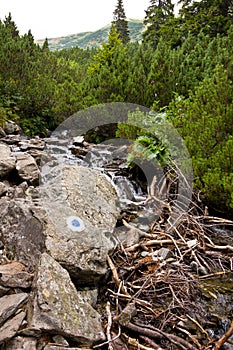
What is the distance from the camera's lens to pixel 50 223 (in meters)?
3.18

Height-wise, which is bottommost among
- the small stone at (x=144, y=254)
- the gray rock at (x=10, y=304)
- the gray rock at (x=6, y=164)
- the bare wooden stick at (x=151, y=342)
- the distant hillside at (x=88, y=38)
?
the bare wooden stick at (x=151, y=342)

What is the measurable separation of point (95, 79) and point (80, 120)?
169 centimetres

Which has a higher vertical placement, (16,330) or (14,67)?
(14,67)

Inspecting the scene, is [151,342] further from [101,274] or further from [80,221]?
[80,221]

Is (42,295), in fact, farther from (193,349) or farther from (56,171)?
(56,171)

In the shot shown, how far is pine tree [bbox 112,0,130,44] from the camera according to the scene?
3269 centimetres

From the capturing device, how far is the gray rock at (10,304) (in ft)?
7.47

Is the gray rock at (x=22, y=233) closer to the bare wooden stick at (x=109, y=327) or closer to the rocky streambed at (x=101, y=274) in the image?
the rocky streambed at (x=101, y=274)

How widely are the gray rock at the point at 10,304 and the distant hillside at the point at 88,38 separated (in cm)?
10176

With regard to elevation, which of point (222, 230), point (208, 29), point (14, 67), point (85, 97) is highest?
point (208, 29)

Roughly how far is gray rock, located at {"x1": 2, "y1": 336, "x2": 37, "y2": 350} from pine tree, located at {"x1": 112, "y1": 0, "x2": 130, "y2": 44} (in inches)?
1339

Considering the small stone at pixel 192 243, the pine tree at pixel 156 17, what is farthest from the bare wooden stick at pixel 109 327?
the pine tree at pixel 156 17

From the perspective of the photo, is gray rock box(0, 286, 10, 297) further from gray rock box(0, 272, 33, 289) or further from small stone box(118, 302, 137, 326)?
small stone box(118, 302, 137, 326)

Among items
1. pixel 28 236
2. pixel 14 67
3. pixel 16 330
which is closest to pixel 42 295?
pixel 16 330
